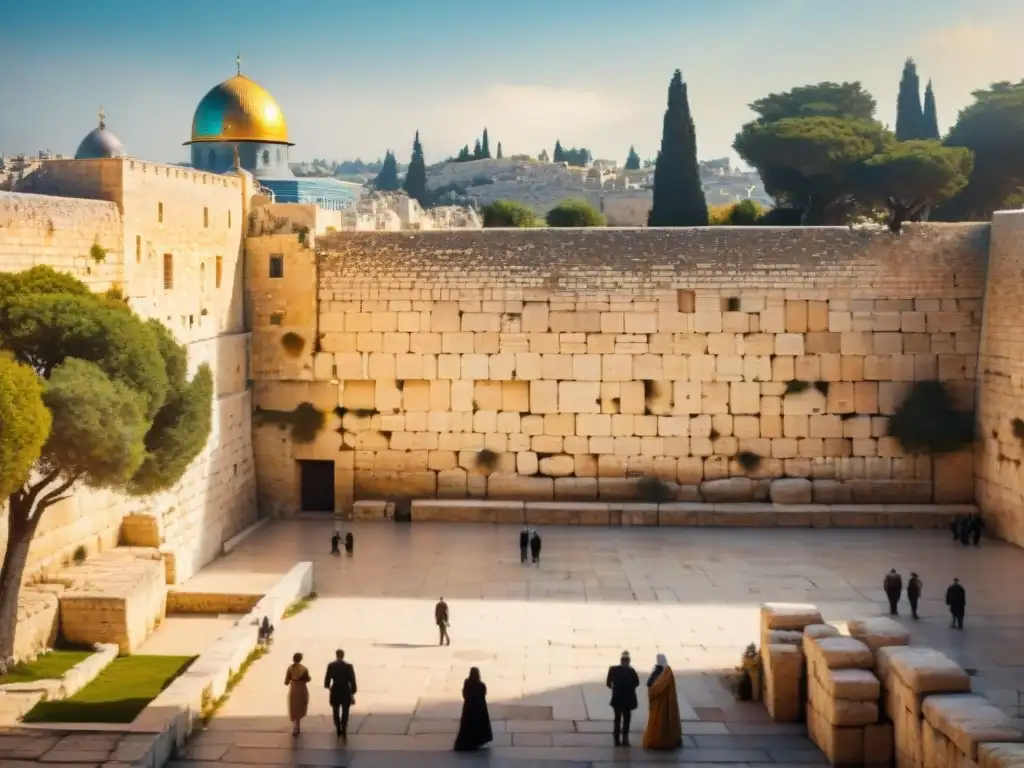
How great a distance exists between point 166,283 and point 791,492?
10.4m

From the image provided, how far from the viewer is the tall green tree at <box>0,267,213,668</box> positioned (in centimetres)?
1067

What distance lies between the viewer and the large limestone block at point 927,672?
8.62 metres

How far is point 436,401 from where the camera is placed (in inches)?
806

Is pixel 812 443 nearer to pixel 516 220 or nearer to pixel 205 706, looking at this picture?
pixel 205 706

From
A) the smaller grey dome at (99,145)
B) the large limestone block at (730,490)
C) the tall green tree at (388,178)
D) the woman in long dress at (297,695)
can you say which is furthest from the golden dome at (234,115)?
the tall green tree at (388,178)

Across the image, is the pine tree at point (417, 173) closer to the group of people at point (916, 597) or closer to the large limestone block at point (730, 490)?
the large limestone block at point (730, 490)

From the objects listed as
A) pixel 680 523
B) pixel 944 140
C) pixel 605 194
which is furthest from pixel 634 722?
pixel 605 194

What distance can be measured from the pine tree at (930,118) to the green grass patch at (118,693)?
45.6m

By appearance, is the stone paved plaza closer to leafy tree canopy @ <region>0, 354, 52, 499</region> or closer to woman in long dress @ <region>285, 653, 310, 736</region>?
woman in long dress @ <region>285, 653, 310, 736</region>

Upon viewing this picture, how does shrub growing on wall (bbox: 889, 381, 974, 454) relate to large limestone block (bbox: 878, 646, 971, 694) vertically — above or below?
above

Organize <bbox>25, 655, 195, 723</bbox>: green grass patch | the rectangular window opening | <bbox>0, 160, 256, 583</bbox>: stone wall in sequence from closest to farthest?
<bbox>25, 655, 195, 723</bbox>: green grass patch
<bbox>0, 160, 256, 583</bbox>: stone wall
the rectangular window opening

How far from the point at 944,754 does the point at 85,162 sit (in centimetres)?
1209

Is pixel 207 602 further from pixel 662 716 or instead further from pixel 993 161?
pixel 993 161

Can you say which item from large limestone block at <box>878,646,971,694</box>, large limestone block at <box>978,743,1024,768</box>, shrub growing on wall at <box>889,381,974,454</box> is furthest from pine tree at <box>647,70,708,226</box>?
large limestone block at <box>978,743,1024,768</box>
